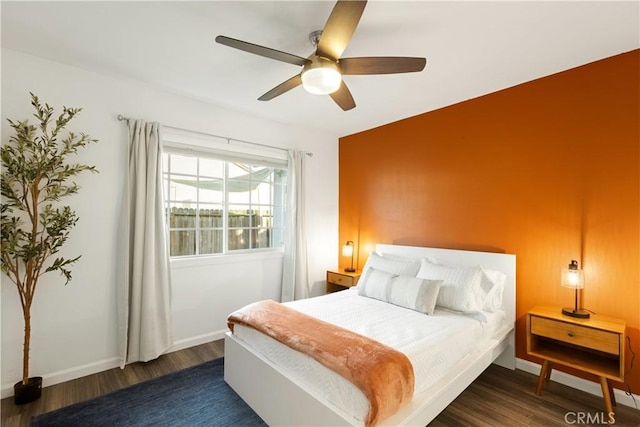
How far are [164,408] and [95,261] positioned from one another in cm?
138

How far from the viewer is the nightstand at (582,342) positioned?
2.07 metres

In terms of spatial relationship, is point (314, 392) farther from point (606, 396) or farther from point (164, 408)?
point (606, 396)

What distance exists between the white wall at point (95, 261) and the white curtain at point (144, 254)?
12cm

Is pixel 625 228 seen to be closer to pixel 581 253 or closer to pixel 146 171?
pixel 581 253

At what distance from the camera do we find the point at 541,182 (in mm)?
2727

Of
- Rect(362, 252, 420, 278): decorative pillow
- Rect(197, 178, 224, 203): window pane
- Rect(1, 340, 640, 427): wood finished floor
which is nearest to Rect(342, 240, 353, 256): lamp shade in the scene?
Rect(362, 252, 420, 278): decorative pillow

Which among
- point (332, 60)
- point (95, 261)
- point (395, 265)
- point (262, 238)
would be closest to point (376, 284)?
point (395, 265)

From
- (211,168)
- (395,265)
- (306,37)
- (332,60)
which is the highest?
(306,37)

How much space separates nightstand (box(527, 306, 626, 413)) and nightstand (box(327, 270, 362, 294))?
1.93 m

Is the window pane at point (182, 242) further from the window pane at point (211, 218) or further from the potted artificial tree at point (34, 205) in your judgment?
the potted artificial tree at point (34, 205)

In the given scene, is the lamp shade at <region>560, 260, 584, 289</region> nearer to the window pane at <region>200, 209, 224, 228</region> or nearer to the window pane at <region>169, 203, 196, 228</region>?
the window pane at <region>200, 209, 224, 228</region>

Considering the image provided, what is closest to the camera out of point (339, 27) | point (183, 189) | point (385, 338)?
point (339, 27)

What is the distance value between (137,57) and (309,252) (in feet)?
9.39

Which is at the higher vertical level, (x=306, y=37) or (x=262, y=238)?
(x=306, y=37)
